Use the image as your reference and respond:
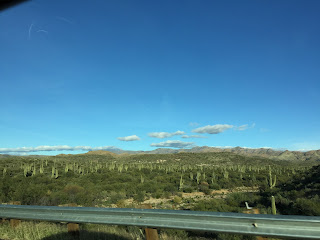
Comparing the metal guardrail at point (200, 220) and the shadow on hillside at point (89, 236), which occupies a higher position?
the metal guardrail at point (200, 220)

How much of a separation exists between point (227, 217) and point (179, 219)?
83 centimetres

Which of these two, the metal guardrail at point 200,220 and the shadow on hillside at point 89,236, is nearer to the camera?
the metal guardrail at point 200,220

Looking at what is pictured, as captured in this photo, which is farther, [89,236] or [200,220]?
[89,236]

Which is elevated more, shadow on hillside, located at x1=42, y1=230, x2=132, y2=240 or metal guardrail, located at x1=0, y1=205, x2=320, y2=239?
metal guardrail, located at x1=0, y1=205, x2=320, y2=239

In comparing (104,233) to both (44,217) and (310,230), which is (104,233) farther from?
(310,230)

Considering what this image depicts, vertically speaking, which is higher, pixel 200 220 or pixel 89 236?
pixel 200 220

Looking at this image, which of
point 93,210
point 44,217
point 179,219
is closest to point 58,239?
point 44,217

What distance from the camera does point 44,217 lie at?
5598mm

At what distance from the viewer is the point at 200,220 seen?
3.95 m

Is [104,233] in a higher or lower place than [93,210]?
lower

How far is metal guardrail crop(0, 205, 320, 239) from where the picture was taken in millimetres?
3301

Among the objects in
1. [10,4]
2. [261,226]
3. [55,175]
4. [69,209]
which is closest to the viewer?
[261,226]

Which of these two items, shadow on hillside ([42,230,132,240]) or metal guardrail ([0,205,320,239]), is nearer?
metal guardrail ([0,205,320,239])

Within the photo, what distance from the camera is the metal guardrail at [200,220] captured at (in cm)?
330
